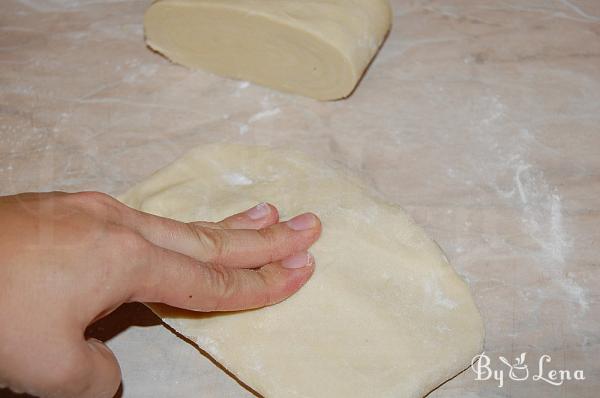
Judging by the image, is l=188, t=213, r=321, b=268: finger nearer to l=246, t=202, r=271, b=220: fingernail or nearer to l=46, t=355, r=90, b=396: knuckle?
l=246, t=202, r=271, b=220: fingernail

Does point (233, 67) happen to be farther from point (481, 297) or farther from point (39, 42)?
point (481, 297)

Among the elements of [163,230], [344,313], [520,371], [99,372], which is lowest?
[520,371]

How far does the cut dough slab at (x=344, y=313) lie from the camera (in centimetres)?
169

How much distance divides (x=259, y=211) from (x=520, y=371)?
2.61 ft

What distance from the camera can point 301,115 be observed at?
92.4 inches

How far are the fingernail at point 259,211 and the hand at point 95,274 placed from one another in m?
0.06

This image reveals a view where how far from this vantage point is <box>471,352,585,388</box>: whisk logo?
5.97 ft

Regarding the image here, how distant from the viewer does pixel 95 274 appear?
141 cm

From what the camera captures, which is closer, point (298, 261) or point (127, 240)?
point (127, 240)

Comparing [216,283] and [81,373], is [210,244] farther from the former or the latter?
[81,373]

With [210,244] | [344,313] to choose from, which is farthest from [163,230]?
[344,313]

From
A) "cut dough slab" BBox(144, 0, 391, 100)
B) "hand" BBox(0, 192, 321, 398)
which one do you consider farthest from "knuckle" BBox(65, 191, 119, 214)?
"cut dough slab" BBox(144, 0, 391, 100)

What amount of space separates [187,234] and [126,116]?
2.79 feet

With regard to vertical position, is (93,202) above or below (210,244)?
above
